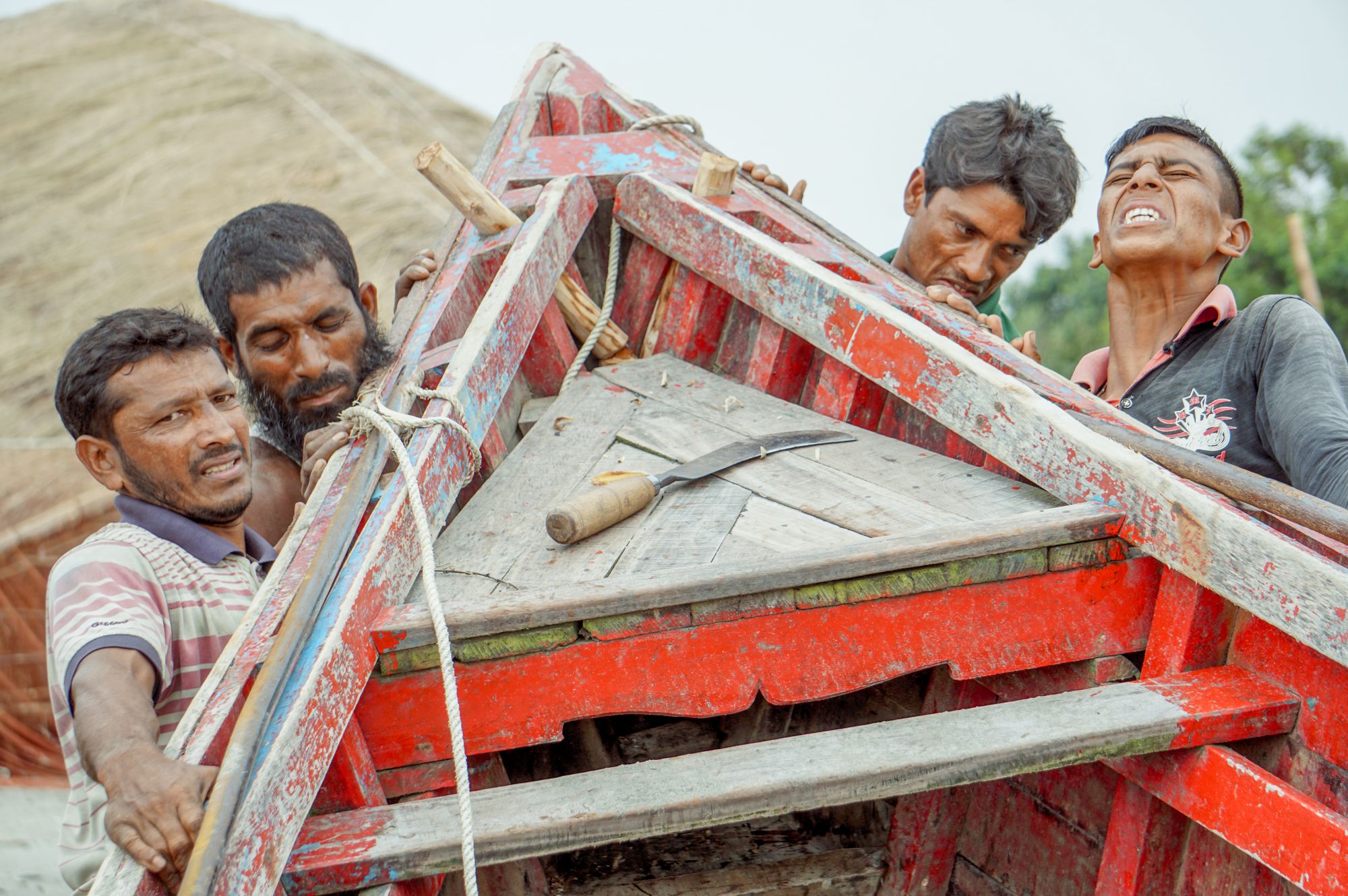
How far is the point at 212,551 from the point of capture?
1805mm

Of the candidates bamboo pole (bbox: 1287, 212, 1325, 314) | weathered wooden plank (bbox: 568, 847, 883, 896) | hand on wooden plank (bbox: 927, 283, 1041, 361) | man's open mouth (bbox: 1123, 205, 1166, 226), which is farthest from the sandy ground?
bamboo pole (bbox: 1287, 212, 1325, 314)

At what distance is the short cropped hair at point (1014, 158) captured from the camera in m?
2.91

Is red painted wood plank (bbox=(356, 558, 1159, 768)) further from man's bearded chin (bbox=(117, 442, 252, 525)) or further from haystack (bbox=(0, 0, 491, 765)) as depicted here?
haystack (bbox=(0, 0, 491, 765))

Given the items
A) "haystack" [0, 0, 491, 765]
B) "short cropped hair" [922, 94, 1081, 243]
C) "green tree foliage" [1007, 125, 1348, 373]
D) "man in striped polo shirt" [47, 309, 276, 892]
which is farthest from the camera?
"green tree foliage" [1007, 125, 1348, 373]

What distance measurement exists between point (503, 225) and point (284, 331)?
1.82ft

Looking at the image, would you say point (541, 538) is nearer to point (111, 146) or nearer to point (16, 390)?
point (16, 390)

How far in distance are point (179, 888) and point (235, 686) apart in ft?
1.06

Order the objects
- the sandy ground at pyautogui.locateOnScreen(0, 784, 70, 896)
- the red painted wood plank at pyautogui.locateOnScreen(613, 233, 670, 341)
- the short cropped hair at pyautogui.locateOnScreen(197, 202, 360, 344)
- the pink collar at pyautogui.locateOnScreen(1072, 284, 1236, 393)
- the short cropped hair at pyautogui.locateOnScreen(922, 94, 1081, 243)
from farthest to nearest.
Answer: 1. the sandy ground at pyautogui.locateOnScreen(0, 784, 70, 896)
2. the short cropped hair at pyautogui.locateOnScreen(922, 94, 1081, 243)
3. the red painted wood plank at pyautogui.locateOnScreen(613, 233, 670, 341)
4. the short cropped hair at pyautogui.locateOnScreen(197, 202, 360, 344)
5. the pink collar at pyautogui.locateOnScreen(1072, 284, 1236, 393)

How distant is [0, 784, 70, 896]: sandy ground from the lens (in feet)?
15.6

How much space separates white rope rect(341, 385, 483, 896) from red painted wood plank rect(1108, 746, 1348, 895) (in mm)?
970

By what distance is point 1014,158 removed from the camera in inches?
114

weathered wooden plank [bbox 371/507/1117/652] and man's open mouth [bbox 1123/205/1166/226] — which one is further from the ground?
man's open mouth [bbox 1123/205/1166/226]

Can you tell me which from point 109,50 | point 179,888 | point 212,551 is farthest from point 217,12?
point 179,888

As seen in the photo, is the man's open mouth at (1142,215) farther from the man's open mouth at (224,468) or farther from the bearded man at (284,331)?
the man's open mouth at (224,468)
